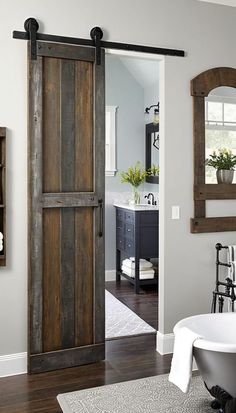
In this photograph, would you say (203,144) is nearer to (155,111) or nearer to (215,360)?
(215,360)

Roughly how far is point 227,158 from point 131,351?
6.01 feet

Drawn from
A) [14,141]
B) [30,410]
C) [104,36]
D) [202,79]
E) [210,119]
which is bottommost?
[30,410]

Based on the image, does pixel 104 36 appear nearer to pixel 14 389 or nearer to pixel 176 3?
pixel 176 3

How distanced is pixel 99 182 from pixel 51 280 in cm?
82

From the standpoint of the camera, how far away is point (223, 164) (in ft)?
12.9

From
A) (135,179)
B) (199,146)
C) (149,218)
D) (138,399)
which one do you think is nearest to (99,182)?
(199,146)

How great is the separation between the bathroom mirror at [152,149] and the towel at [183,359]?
3.46 m

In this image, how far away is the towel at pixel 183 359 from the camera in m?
2.49

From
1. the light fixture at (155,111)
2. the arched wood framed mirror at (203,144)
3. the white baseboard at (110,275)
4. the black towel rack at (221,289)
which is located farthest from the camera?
the white baseboard at (110,275)

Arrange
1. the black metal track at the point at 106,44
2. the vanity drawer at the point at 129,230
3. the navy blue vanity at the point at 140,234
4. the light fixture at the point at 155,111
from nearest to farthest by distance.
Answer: the black metal track at the point at 106,44, the navy blue vanity at the point at 140,234, the vanity drawer at the point at 129,230, the light fixture at the point at 155,111

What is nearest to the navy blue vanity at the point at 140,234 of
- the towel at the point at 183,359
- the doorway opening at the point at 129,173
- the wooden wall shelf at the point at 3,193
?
the doorway opening at the point at 129,173

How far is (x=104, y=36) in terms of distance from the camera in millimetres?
3439

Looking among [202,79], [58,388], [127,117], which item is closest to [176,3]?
[202,79]

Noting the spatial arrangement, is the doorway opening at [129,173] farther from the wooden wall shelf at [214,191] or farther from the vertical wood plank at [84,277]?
the vertical wood plank at [84,277]
